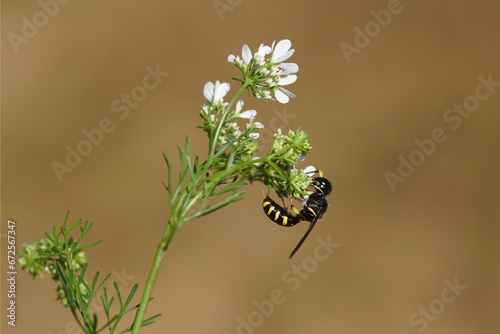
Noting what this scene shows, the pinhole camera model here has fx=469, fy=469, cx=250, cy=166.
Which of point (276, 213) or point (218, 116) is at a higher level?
point (218, 116)

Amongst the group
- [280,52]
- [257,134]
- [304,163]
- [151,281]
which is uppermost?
[304,163]

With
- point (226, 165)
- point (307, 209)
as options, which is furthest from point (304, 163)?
point (226, 165)

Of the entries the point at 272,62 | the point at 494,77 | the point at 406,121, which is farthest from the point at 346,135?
the point at 272,62

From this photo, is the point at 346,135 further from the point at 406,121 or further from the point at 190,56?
the point at 190,56

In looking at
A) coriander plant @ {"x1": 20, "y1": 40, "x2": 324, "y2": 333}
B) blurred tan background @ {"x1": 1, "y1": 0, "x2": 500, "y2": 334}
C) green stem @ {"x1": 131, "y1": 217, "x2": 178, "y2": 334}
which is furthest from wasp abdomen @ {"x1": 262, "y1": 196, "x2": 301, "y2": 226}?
blurred tan background @ {"x1": 1, "y1": 0, "x2": 500, "y2": 334}

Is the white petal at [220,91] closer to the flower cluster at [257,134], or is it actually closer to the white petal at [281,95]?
the flower cluster at [257,134]

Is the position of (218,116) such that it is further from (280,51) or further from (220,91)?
(280,51)
